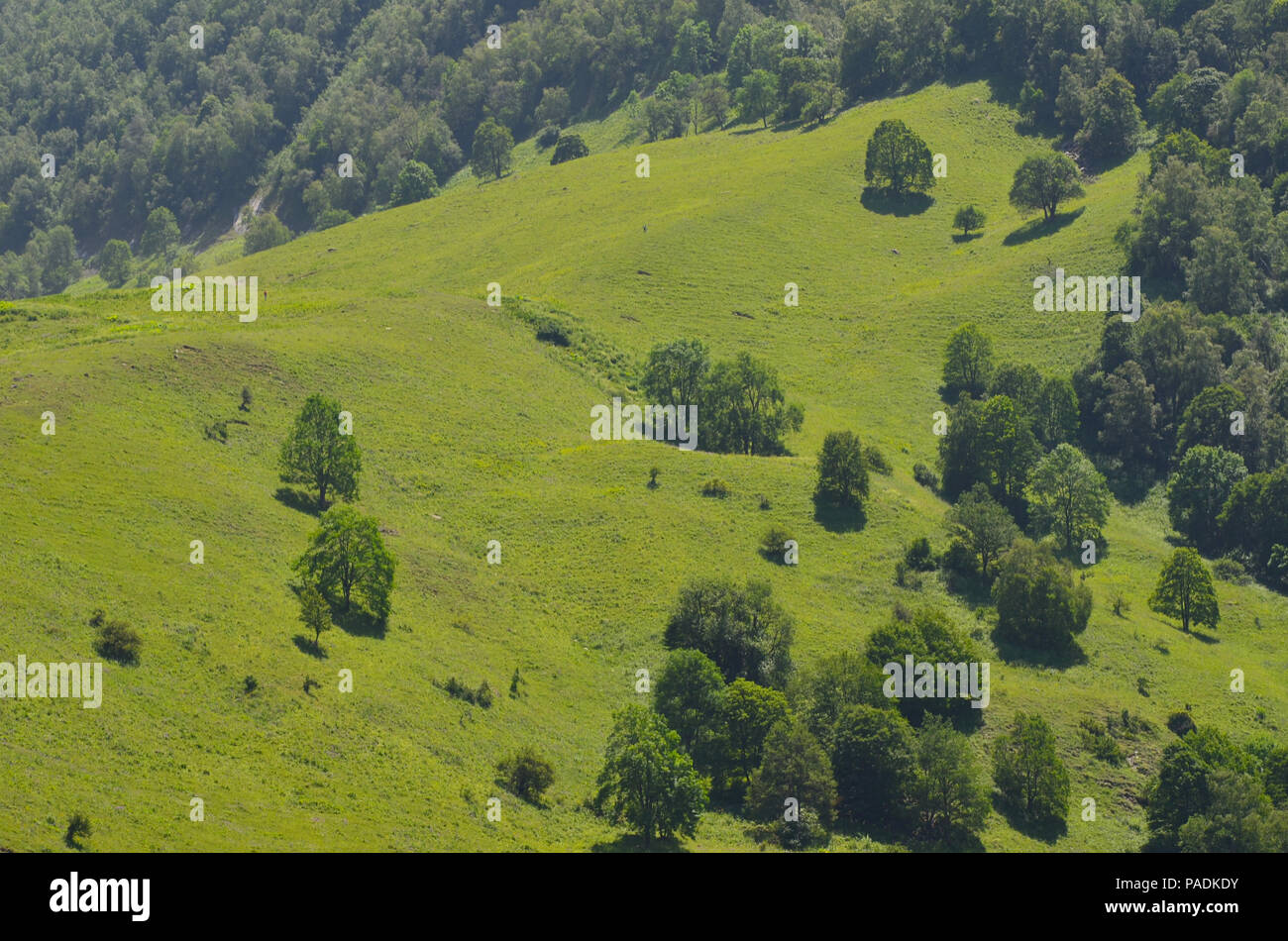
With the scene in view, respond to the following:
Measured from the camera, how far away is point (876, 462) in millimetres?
108500

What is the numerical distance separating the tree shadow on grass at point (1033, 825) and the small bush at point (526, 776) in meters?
26.1

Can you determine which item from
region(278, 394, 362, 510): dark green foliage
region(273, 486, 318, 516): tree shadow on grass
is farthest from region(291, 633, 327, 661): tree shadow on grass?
region(278, 394, 362, 510): dark green foliage

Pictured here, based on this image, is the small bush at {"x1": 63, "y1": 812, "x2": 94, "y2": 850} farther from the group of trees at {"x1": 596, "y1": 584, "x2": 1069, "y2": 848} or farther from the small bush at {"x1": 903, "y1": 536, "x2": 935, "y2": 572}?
the small bush at {"x1": 903, "y1": 536, "x2": 935, "y2": 572}

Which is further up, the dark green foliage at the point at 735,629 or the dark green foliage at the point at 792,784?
the dark green foliage at the point at 735,629

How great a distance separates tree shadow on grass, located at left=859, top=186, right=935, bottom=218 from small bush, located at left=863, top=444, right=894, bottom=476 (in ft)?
213

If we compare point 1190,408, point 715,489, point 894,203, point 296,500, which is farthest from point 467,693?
point 894,203

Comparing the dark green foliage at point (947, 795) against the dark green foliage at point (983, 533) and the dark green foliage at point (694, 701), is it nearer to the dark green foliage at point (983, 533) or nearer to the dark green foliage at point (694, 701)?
the dark green foliage at point (694, 701)

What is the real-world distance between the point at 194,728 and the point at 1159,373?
10252 centimetres

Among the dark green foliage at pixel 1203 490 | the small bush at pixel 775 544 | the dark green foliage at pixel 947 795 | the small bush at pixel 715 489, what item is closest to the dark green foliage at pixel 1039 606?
the small bush at pixel 775 544

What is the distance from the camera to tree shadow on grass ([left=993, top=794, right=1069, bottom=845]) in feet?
232

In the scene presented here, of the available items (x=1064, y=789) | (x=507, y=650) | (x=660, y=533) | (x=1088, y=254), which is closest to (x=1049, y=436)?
(x=1088, y=254)

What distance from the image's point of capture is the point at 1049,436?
4793 inches

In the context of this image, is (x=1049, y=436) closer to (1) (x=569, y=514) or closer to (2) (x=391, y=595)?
(1) (x=569, y=514)

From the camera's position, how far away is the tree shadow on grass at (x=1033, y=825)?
70812 millimetres
